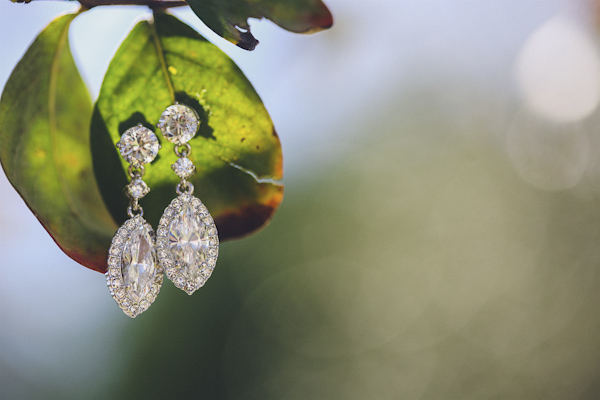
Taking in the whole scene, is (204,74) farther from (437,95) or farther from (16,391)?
(437,95)

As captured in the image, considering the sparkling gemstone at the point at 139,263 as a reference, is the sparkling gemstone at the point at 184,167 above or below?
above

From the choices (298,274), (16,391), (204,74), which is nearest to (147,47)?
(204,74)

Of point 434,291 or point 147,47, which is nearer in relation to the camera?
point 147,47

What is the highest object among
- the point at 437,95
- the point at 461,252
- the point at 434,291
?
the point at 437,95

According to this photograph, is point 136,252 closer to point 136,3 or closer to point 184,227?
point 184,227

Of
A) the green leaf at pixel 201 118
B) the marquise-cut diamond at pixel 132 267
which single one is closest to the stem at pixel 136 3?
A: the green leaf at pixel 201 118

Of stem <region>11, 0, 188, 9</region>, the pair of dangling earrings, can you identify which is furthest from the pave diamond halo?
stem <region>11, 0, 188, 9</region>

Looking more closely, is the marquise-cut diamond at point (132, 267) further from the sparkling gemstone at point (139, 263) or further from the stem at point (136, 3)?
the stem at point (136, 3)
